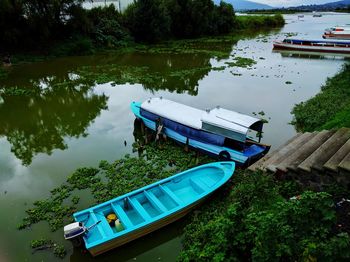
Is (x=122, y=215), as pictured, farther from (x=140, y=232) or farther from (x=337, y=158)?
(x=337, y=158)

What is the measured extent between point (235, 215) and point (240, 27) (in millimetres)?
66231

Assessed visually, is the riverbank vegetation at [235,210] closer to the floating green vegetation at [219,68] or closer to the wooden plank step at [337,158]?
the wooden plank step at [337,158]

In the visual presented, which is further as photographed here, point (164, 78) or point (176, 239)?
point (164, 78)

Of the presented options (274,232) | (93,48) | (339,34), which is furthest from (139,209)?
(339,34)

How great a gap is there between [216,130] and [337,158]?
500 centimetres

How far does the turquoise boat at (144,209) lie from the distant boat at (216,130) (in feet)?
3.78

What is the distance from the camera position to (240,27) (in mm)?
65250

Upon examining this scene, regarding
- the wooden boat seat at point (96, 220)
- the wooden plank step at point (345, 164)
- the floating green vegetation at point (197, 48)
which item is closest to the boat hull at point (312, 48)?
the floating green vegetation at point (197, 48)

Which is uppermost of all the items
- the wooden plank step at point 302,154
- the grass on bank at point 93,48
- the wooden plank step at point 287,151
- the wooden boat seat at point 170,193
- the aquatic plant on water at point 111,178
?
the grass on bank at point 93,48

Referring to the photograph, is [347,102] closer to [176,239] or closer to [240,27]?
[176,239]

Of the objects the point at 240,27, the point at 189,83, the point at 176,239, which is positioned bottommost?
the point at 176,239

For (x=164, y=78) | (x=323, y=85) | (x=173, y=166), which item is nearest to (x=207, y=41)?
(x=164, y=78)

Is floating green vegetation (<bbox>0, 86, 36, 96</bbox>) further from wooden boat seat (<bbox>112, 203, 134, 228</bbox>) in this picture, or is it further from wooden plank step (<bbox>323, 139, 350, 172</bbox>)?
wooden plank step (<bbox>323, 139, 350, 172</bbox>)

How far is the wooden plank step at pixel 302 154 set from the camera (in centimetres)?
899
